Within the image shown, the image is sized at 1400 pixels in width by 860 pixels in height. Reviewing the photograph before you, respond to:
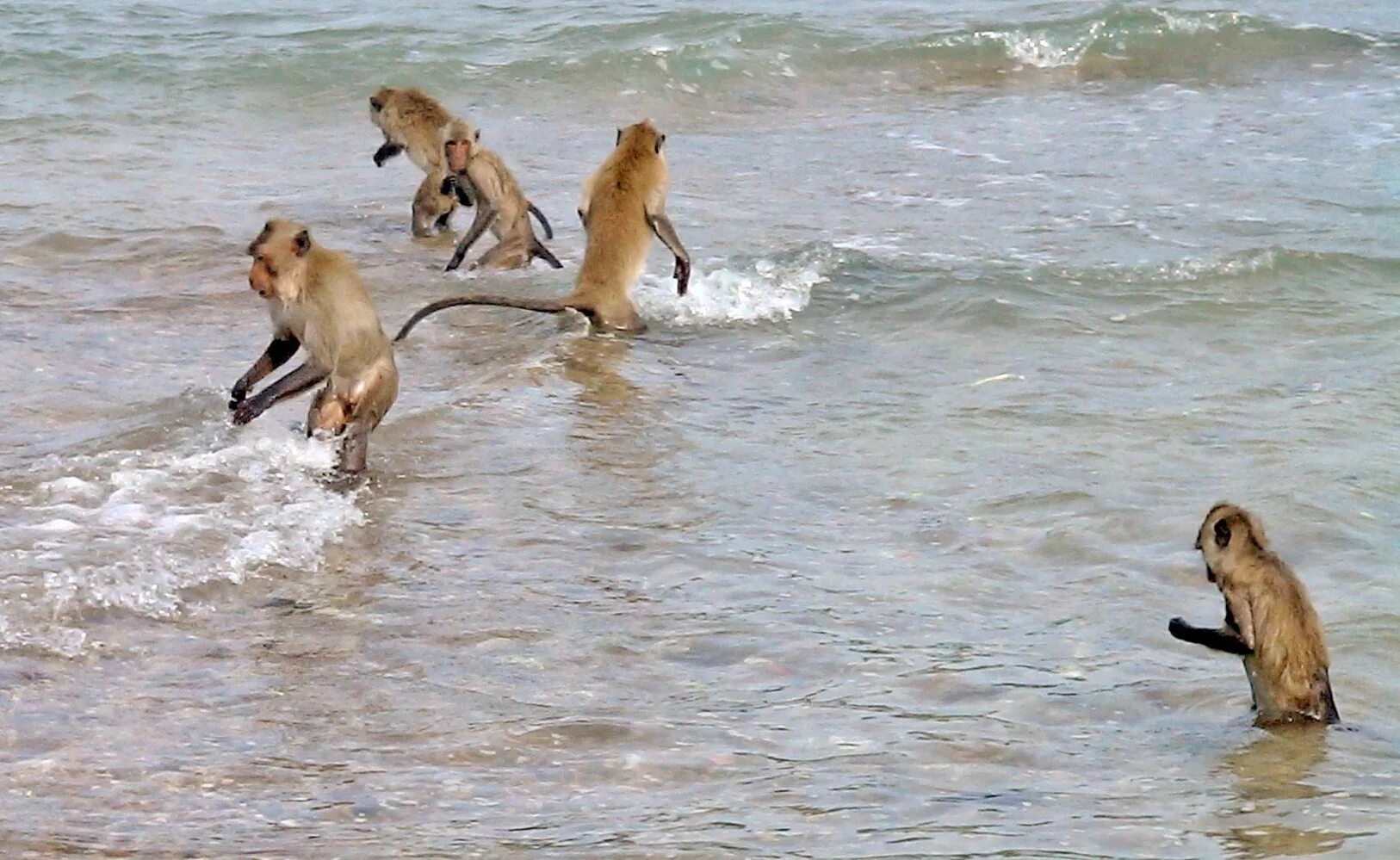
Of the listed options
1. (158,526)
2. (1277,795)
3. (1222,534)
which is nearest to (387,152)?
(158,526)

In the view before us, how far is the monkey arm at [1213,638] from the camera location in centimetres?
542

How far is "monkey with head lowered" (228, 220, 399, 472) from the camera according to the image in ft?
24.5

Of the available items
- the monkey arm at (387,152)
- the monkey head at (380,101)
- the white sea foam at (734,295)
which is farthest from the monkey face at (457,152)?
the monkey head at (380,101)

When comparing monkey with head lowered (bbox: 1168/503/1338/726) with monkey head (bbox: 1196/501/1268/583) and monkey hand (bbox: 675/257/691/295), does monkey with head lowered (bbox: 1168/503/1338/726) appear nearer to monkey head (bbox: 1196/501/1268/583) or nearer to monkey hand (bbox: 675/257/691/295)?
monkey head (bbox: 1196/501/1268/583)

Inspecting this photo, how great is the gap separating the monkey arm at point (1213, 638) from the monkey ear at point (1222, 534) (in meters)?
0.25

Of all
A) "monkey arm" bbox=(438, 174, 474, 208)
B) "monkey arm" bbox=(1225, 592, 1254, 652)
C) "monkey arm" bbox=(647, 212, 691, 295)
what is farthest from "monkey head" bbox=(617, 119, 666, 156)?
"monkey arm" bbox=(1225, 592, 1254, 652)

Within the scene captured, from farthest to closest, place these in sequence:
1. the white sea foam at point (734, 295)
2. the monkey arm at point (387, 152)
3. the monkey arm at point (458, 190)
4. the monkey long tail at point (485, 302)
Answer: the monkey arm at point (387, 152)
the monkey arm at point (458, 190)
the white sea foam at point (734, 295)
the monkey long tail at point (485, 302)

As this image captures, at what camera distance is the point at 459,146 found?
1129 centimetres

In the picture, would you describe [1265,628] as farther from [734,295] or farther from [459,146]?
[459,146]

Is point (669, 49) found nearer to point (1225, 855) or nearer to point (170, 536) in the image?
point (170, 536)

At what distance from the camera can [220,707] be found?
5.42m

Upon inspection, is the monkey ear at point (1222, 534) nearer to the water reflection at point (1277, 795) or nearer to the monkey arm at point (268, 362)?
the water reflection at point (1277, 795)

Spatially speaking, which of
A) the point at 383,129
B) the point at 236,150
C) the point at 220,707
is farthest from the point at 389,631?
the point at 236,150

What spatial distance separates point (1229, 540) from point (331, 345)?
327 cm
